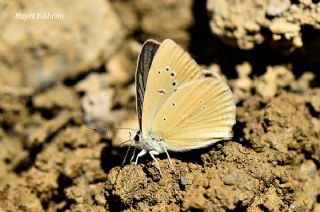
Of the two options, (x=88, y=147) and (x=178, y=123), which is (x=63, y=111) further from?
(x=178, y=123)

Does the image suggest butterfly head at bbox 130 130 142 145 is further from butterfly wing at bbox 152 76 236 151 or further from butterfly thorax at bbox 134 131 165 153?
butterfly wing at bbox 152 76 236 151

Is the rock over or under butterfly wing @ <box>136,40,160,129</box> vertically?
over

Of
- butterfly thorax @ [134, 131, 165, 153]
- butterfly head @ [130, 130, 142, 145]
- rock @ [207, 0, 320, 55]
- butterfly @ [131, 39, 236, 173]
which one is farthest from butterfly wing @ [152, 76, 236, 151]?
rock @ [207, 0, 320, 55]

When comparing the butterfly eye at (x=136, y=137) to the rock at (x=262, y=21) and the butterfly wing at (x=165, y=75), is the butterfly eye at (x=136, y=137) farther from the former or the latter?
the rock at (x=262, y=21)

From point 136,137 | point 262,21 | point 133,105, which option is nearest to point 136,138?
point 136,137

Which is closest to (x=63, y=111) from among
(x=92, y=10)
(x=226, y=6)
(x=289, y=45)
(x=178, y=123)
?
(x=92, y=10)

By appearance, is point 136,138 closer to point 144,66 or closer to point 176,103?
point 176,103
